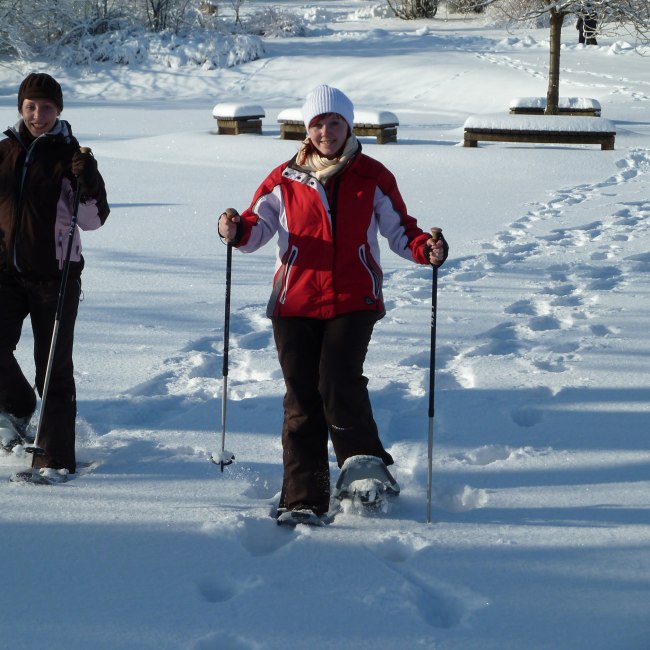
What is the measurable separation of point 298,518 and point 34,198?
171 cm

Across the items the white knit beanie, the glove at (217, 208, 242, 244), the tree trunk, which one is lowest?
the glove at (217, 208, 242, 244)

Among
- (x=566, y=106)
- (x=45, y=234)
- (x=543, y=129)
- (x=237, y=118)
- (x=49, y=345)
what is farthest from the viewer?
(x=566, y=106)

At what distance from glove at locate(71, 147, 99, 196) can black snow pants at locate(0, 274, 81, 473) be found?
1.46 feet

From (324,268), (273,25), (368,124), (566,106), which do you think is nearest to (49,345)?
(324,268)

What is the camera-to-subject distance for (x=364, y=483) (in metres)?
3.82

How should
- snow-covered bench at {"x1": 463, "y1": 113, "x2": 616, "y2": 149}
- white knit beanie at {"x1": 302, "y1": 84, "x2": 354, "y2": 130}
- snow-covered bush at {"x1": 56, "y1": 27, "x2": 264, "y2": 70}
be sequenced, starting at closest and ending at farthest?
1. white knit beanie at {"x1": 302, "y1": 84, "x2": 354, "y2": 130}
2. snow-covered bench at {"x1": 463, "y1": 113, "x2": 616, "y2": 149}
3. snow-covered bush at {"x1": 56, "y1": 27, "x2": 264, "y2": 70}

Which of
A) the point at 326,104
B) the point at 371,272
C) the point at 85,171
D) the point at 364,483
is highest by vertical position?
the point at 326,104

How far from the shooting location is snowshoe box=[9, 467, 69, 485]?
4.07m

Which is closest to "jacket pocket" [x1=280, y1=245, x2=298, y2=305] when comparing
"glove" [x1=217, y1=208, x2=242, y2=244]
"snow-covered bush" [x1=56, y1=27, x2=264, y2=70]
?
"glove" [x1=217, y1=208, x2=242, y2=244]

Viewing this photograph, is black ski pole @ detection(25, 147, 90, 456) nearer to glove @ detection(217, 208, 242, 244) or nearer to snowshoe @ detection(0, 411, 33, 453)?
snowshoe @ detection(0, 411, 33, 453)

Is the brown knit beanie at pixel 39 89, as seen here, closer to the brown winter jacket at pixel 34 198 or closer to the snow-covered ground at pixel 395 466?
the brown winter jacket at pixel 34 198

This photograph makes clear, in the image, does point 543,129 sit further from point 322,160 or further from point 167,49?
point 167,49

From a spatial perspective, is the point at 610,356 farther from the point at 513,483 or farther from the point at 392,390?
the point at 513,483

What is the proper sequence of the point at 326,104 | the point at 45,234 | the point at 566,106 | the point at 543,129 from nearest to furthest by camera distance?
the point at 326,104
the point at 45,234
the point at 543,129
the point at 566,106
